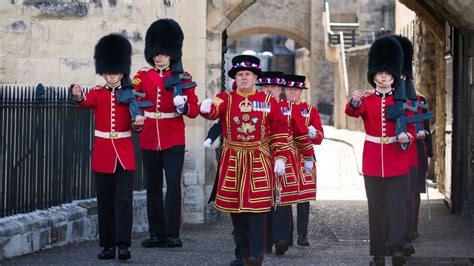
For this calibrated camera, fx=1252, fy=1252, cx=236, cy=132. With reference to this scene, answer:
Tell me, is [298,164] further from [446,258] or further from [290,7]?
[290,7]

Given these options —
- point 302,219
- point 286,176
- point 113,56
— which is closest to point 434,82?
Result: point 302,219

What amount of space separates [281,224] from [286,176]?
1.21ft

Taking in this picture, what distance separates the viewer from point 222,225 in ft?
38.2

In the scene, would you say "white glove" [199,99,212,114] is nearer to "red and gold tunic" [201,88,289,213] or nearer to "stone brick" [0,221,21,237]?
"red and gold tunic" [201,88,289,213]

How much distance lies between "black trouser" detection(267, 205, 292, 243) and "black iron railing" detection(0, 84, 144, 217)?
1688mm

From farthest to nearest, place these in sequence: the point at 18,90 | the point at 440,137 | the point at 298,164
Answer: the point at 440,137, the point at 298,164, the point at 18,90

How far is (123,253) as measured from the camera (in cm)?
864

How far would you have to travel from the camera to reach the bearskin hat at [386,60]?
8.80 m

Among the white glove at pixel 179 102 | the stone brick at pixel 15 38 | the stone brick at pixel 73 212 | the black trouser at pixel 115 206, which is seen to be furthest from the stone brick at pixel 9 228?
the stone brick at pixel 15 38

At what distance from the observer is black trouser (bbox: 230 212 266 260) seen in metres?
8.12

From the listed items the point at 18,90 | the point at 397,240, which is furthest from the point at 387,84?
the point at 18,90

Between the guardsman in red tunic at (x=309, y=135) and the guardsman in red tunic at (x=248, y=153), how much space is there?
1.50 meters

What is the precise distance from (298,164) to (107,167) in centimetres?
192

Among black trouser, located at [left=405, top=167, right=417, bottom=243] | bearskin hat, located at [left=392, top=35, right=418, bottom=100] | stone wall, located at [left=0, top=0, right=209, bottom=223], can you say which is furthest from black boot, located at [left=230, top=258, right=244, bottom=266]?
stone wall, located at [left=0, top=0, right=209, bottom=223]
